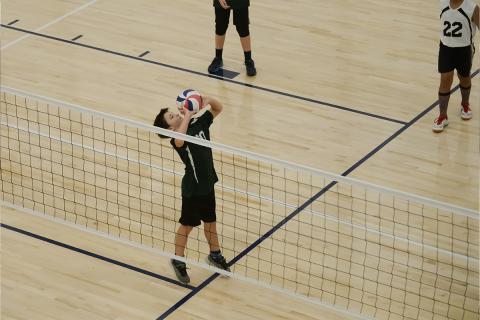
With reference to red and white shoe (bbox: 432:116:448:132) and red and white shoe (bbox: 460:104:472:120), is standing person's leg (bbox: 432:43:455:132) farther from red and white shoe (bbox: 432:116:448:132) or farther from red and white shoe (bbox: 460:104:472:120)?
red and white shoe (bbox: 460:104:472:120)

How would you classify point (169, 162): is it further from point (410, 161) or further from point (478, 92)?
point (478, 92)

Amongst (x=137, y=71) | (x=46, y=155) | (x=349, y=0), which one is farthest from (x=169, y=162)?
(x=349, y=0)

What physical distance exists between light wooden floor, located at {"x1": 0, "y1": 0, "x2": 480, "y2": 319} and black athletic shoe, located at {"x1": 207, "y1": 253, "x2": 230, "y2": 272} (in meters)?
0.16

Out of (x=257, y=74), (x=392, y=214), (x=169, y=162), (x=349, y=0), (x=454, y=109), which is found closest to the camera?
(x=392, y=214)

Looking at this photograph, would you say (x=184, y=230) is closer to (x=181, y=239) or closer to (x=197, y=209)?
(x=181, y=239)

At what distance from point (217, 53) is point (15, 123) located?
282 cm

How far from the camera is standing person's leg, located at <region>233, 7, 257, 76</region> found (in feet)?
43.3

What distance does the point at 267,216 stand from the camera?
10594 mm

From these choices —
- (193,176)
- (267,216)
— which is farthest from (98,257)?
(267,216)

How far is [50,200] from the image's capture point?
35.6 ft

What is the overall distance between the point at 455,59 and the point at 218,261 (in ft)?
12.8

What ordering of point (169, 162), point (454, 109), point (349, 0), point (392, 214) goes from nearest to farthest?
point (392, 214) < point (169, 162) < point (454, 109) < point (349, 0)

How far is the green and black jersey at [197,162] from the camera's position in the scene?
9109 millimetres

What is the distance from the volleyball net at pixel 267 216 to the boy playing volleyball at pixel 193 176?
0.76 ft
